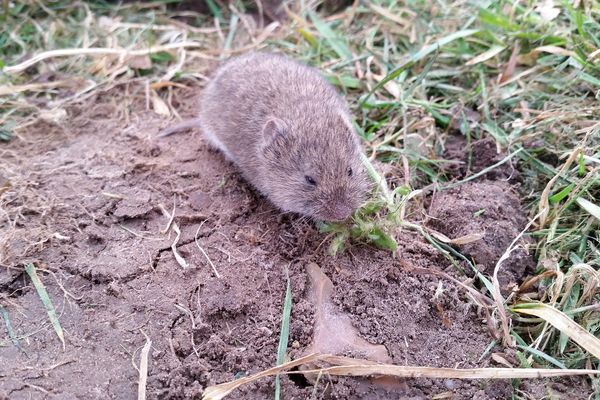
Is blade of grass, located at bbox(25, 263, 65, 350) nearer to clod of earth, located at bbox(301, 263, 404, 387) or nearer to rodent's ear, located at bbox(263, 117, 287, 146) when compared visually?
clod of earth, located at bbox(301, 263, 404, 387)

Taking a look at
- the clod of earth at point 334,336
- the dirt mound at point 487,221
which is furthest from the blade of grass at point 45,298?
the dirt mound at point 487,221

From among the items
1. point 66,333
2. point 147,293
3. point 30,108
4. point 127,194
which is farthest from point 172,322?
point 30,108

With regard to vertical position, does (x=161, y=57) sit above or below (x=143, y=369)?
above

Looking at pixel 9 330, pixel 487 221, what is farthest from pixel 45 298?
pixel 487 221

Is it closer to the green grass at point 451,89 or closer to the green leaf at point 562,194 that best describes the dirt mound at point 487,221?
the green grass at point 451,89

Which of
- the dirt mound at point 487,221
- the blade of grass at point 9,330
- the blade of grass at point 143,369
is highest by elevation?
the dirt mound at point 487,221

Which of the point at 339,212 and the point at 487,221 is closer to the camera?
the point at 339,212

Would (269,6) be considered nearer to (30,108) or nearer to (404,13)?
(404,13)

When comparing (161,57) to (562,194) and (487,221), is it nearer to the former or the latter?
(487,221)
